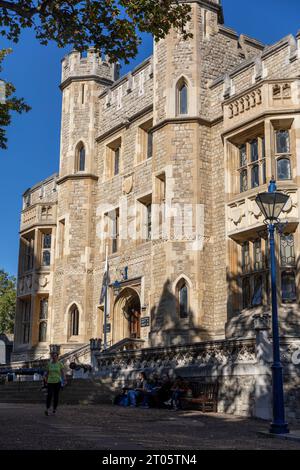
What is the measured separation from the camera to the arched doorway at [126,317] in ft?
74.8

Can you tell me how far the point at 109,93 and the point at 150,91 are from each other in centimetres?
323

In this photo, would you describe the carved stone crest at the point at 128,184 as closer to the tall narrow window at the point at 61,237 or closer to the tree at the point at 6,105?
the tall narrow window at the point at 61,237

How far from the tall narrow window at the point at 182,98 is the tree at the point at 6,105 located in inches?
294

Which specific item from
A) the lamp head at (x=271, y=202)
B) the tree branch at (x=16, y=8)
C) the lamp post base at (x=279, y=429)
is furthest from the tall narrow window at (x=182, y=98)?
the lamp post base at (x=279, y=429)

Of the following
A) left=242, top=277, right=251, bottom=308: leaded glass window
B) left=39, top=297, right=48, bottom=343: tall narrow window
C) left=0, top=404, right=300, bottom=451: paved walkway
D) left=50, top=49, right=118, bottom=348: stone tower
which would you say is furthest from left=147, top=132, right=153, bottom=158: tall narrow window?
left=0, top=404, right=300, bottom=451: paved walkway

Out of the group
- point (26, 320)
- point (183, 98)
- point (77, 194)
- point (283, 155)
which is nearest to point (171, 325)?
point (283, 155)

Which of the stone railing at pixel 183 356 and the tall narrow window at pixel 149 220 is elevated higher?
the tall narrow window at pixel 149 220

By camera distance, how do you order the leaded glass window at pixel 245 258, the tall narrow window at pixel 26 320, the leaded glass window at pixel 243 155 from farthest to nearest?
the tall narrow window at pixel 26 320
the leaded glass window at pixel 243 155
the leaded glass window at pixel 245 258

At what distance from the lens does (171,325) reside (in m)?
18.8

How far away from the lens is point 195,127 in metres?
20.2

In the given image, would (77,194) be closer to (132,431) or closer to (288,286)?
(288,286)

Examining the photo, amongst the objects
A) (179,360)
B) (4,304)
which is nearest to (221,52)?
(179,360)

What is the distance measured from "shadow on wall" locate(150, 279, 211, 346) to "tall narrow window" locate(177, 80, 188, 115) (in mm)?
5773

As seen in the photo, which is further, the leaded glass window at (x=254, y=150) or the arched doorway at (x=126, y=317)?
the arched doorway at (x=126, y=317)
